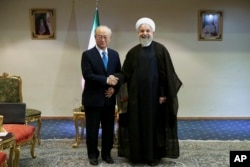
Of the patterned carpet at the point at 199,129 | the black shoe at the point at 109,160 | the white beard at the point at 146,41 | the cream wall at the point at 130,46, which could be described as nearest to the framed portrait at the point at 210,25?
the cream wall at the point at 130,46

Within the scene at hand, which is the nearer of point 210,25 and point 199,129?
point 199,129

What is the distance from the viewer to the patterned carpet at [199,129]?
5.36 m

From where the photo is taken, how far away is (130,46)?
6.54 metres

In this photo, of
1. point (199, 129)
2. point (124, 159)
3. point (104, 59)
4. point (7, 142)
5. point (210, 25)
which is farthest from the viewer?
point (210, 25)

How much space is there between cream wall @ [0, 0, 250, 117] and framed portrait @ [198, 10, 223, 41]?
9 centimetres

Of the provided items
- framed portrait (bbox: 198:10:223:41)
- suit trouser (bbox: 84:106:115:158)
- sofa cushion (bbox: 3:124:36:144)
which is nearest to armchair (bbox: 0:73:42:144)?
sofa cushion (bbox: 3:124:36:144)

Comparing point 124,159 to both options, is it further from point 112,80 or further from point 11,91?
point 11,91

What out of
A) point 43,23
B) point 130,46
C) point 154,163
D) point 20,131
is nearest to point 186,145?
point 154,163

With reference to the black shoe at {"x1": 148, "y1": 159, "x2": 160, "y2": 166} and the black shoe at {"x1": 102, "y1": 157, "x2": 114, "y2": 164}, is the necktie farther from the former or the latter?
the black shoe at {"x1": 148, "y1": 159, "x2": 160, "y2": 166}

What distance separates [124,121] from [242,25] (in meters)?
3.49

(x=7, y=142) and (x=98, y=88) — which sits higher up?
(x=98, y=88)

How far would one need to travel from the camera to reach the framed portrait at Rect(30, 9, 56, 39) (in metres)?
6.45

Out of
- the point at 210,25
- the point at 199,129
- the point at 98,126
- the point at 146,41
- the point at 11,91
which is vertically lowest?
the point at 199,129

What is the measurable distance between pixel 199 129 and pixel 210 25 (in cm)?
191
